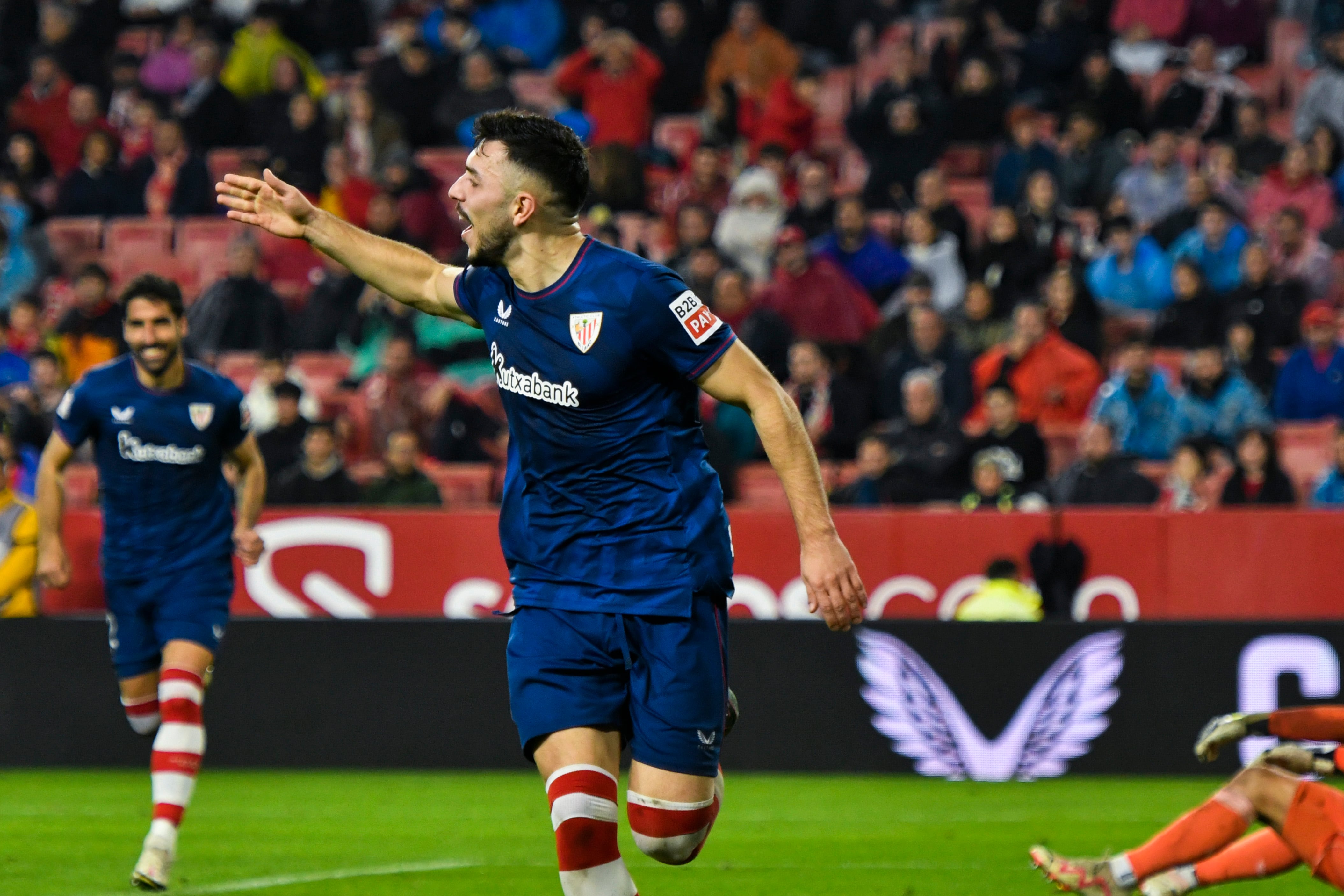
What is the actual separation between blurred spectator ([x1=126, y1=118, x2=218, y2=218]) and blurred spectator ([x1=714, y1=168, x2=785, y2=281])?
5046mm

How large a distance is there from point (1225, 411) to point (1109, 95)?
13.4ft

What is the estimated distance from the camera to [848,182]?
1703 cm

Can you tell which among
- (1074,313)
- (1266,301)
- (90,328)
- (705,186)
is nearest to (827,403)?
(1074,313)

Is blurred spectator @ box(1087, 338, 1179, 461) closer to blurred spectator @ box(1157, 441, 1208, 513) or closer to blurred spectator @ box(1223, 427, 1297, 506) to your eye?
blurred spectator @ box(1157, 441, 1208, 513)

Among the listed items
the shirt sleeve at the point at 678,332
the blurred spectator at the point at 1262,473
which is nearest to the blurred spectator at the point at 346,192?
the blurred spectator at the point at 1262,473

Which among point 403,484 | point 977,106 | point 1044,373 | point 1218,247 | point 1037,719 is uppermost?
point 977,106

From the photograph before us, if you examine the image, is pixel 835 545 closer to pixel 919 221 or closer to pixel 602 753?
pixel 602 753

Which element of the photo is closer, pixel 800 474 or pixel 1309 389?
pixel 800 474

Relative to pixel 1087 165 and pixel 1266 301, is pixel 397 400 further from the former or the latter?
pixel 1266 301

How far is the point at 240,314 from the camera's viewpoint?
15.9m

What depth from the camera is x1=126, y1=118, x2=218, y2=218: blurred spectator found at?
17500 millimetres

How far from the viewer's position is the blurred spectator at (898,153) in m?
16.1

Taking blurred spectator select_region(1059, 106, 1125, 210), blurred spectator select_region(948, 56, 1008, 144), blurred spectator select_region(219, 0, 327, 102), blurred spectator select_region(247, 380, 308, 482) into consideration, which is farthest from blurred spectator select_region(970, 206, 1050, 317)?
blurred spectator select_region(219, 0, 327, 102)

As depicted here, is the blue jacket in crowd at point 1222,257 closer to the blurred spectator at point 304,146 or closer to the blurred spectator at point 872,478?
the blurred spectator at point 872,478
